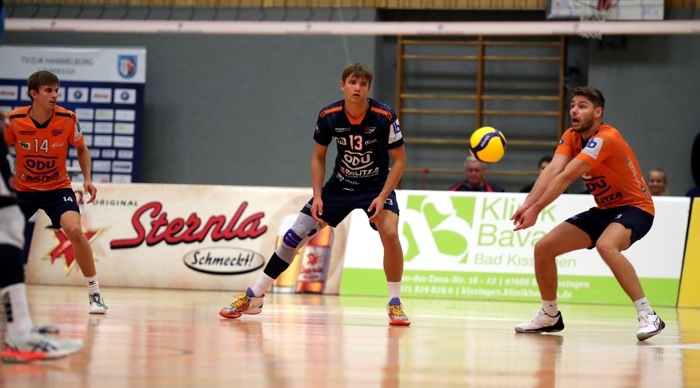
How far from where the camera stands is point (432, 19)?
13.5m

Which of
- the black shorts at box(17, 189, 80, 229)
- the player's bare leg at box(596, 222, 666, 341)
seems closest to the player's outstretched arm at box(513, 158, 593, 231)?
the player's bare leg at box(596, 222, 666, 341)

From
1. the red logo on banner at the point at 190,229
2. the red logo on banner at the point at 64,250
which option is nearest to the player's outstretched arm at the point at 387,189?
the red logo on banner at the point at 190,229

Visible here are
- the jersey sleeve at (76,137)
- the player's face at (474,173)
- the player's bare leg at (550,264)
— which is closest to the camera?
the player's bare leg at (550,264)

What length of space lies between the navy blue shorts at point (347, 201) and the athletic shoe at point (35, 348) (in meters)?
2.51

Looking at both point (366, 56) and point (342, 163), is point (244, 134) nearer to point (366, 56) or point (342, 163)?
point (366, 56)

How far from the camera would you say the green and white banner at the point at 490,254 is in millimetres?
8812

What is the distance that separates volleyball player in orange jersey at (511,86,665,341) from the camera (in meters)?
5.15

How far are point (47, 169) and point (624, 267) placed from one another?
3.94 meters

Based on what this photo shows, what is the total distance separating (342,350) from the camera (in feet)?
13.3

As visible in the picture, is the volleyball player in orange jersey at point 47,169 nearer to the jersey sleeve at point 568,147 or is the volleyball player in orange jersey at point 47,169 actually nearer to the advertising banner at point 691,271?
the jersey sleeve at point 568,147

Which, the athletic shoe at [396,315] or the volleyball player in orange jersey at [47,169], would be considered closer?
the athletic shoe at [396,315]

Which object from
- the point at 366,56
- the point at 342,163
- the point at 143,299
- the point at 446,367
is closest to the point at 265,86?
the point at 366,56

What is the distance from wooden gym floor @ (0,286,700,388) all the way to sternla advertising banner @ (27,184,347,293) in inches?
86.1

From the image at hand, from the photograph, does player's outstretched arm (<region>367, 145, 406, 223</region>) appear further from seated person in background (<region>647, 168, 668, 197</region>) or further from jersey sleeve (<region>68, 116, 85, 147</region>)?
seated person in background (<region>647, 168, 668, 197</region>)
